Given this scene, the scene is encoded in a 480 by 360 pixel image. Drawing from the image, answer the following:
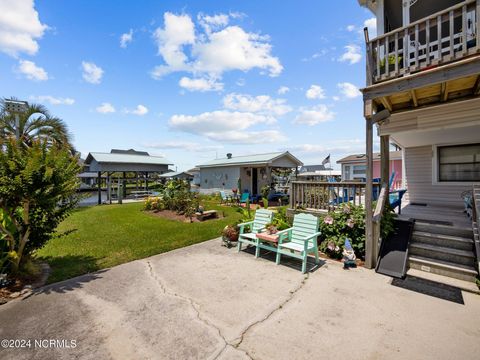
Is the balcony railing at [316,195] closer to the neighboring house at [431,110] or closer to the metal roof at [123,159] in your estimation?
the neighboring house at [431,110]

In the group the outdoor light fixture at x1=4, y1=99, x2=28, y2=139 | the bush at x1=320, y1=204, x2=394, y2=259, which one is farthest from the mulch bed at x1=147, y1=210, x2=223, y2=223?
the outdoor light fixture at x1=4, y1=99, x2=28, y2=139

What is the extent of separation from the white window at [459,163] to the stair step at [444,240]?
3.63 meters

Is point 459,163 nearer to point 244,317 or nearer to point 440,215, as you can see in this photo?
point 440,215

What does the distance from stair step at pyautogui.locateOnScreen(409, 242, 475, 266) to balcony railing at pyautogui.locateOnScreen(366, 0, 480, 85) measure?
11.9 ft

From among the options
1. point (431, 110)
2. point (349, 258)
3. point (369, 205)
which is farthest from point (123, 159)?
point (431, 110)

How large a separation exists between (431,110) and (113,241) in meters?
9.61

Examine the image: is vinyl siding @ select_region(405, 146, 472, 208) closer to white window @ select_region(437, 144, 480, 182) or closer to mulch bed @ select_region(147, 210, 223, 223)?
white window @ select_region(437, 144, 480, 182)

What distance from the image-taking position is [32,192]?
12.8ft

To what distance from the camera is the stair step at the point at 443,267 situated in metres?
4.02

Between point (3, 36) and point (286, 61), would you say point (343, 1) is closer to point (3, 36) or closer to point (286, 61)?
point (286, 61)

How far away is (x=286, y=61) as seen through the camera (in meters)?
9.32

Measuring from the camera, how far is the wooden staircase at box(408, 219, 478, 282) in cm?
417

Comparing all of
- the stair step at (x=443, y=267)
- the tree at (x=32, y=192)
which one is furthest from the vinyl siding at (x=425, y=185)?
the tree at (x=32, y=192)

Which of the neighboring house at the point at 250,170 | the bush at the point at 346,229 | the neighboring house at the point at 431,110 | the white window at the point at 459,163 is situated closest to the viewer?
the neighboring house at the point at 431,110
